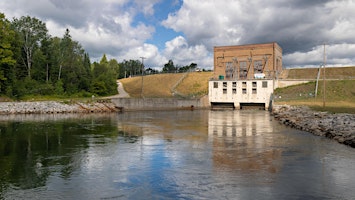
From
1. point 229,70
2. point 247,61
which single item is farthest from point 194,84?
point 247,61

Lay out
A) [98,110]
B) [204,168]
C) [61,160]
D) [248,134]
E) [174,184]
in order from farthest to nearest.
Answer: [98,110] → [248,134] → [61,160] → [204,168] → [174,184]

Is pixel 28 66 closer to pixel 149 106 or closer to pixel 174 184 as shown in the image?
pixel 149 106

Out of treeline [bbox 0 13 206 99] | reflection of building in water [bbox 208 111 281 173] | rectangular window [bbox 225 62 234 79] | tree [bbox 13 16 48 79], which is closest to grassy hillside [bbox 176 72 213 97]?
rectangular window [bbox 225 62 234 79]

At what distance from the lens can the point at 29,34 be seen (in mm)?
76125

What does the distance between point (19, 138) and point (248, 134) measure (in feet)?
70.2

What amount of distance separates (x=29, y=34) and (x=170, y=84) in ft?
146

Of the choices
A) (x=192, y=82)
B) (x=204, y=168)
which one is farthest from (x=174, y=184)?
(x=192, y=82)

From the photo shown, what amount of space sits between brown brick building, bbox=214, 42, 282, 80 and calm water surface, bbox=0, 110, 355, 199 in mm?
60853

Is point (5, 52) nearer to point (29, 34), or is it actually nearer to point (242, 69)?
point (29, 34)

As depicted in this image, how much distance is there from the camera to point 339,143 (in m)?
23.7

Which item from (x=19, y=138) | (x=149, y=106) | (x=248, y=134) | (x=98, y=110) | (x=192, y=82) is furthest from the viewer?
(x=192, y=82)

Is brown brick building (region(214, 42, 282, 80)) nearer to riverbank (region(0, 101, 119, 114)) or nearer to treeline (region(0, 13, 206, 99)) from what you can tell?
treeline (region(0, 13, 206, 99))

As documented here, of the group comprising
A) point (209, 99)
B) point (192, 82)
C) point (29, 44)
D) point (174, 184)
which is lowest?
point (174, 184)

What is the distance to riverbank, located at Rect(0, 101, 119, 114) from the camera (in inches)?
2216
